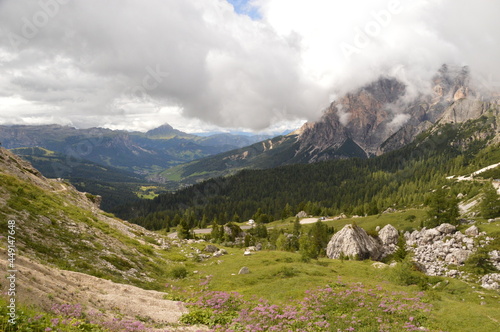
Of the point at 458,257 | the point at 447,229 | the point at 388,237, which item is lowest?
the point at 458,257

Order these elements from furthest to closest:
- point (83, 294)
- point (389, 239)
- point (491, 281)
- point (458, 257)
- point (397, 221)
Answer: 1. point (397, 221)
2. point (389, 239)
3. point (458, 257)
4. point (491, 281)
5. point (83, 294)

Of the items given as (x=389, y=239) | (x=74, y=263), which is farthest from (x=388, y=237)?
(x=74, y=263)

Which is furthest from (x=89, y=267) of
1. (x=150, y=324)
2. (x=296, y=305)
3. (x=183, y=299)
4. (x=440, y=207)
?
(x=440, y=207)

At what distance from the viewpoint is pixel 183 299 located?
29812 millimetres

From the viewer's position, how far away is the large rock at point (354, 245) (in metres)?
85.3

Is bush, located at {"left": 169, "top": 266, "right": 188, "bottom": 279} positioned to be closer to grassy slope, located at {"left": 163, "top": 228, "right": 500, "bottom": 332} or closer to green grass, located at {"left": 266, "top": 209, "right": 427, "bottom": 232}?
grassy slope, located at {"left": 163, "top": 228, "right": 500, "bottom": 332}

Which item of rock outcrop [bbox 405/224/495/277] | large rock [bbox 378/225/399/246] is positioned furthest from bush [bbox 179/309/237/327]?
large rock [bbox 378/225/399/246]

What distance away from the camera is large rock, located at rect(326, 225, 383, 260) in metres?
85.3

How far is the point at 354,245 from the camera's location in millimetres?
85438

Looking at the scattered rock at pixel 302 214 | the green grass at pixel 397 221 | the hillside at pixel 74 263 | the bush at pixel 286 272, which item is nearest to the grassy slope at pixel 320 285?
the bush at pixel 286 272

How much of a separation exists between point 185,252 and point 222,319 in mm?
38318

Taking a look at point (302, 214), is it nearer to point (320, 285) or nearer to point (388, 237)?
point (388, 237)

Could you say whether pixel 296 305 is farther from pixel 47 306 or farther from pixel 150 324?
pixel 47 306

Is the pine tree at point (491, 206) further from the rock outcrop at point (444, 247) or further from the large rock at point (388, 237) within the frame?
the large rock at point (388, 237)
